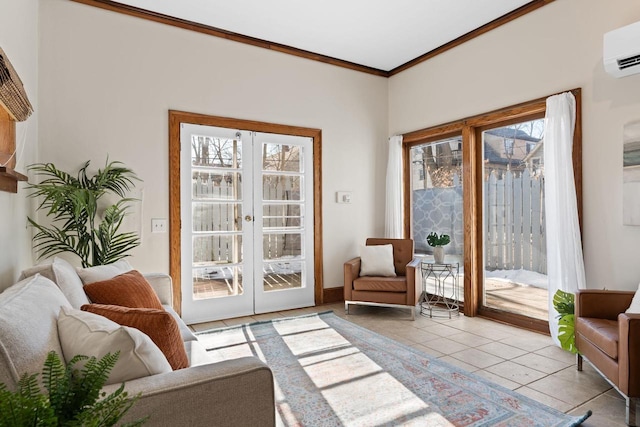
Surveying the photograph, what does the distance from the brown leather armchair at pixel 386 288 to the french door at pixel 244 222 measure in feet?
2.01

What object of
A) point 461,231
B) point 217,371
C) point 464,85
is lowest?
point 217,371

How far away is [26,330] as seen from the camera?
43.4 inches

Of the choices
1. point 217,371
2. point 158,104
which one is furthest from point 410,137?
point 217,371

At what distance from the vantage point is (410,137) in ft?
16.5

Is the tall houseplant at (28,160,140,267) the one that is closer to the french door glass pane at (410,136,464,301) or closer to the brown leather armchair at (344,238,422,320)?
the brown leather armchair at (344,238,422,320)

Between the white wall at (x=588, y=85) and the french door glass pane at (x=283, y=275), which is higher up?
the white wall at (x=588, y=85)

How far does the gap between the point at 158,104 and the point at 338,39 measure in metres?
2.09

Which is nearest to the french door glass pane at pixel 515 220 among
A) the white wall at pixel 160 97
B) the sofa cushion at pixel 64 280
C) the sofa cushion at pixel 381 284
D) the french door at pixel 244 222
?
the sofa cushion at pixel 381 284

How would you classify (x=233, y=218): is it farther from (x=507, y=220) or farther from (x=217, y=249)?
(x=507, y=220)

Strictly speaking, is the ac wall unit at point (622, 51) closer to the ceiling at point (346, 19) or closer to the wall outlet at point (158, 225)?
the ceiling at point (346, 19)

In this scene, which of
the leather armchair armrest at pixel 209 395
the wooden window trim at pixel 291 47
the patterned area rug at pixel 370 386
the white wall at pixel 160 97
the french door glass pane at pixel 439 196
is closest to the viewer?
the leather armchair armrest at pixel 209 395

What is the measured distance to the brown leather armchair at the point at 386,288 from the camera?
409 cm

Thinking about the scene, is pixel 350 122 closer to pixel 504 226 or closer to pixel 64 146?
pixel 504 226

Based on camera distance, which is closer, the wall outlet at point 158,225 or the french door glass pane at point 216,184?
the wall outlet at point 158,225
